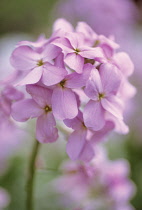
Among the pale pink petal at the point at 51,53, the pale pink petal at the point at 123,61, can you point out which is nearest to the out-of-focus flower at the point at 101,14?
the pale pink petal at the point at 123,61

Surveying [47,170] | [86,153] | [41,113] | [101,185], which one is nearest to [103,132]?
[86,153]

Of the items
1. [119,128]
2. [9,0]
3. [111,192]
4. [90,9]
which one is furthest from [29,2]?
[119,128]

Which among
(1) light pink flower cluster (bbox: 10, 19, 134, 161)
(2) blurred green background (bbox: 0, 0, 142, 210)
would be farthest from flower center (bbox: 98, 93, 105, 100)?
(2) blurred green background (bbox: 0, 0, 142, 210)

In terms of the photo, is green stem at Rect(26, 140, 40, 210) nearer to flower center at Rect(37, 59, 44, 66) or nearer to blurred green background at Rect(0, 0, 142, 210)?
flower center at Rect(37, 59, 44, 66)

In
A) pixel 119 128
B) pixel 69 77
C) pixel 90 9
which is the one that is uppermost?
pixel 69 77

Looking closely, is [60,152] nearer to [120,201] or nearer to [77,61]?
[120,201]

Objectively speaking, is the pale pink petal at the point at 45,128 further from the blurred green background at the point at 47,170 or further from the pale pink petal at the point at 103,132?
the blurred green background at the point at 47,170
